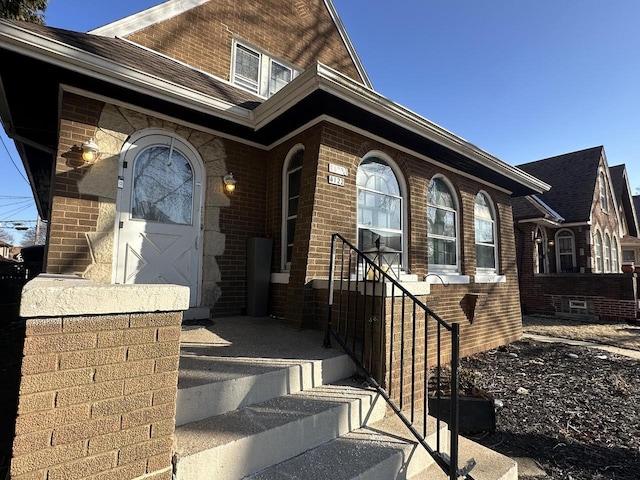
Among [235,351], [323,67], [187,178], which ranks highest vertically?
[323,67]

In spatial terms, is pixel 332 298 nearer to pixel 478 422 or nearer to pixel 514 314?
pixel 478 422

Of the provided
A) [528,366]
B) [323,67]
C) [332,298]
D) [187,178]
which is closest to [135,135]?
[187,178]

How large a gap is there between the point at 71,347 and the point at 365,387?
7.10 feet

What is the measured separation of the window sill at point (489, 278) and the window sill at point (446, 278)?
0.35 m

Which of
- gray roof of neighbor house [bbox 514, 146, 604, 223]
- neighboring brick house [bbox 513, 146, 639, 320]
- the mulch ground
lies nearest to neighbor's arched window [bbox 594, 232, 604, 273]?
neighboring brick house [bbox 513, 146, 639, 320]

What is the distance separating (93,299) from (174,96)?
3.42 m

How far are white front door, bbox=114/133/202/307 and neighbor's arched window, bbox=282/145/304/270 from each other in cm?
122

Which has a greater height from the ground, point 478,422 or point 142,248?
point 142,248

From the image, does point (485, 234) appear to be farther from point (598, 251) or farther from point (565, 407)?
point (598, 251)

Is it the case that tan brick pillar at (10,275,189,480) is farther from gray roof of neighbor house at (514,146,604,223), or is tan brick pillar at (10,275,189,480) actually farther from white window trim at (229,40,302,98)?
gray roof of neighbor house at (514,146,604,223)

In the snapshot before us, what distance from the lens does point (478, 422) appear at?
333cm

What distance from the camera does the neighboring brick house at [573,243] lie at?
35.0ft

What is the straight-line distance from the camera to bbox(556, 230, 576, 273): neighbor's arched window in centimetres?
1326

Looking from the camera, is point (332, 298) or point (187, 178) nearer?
point (332, 298)
